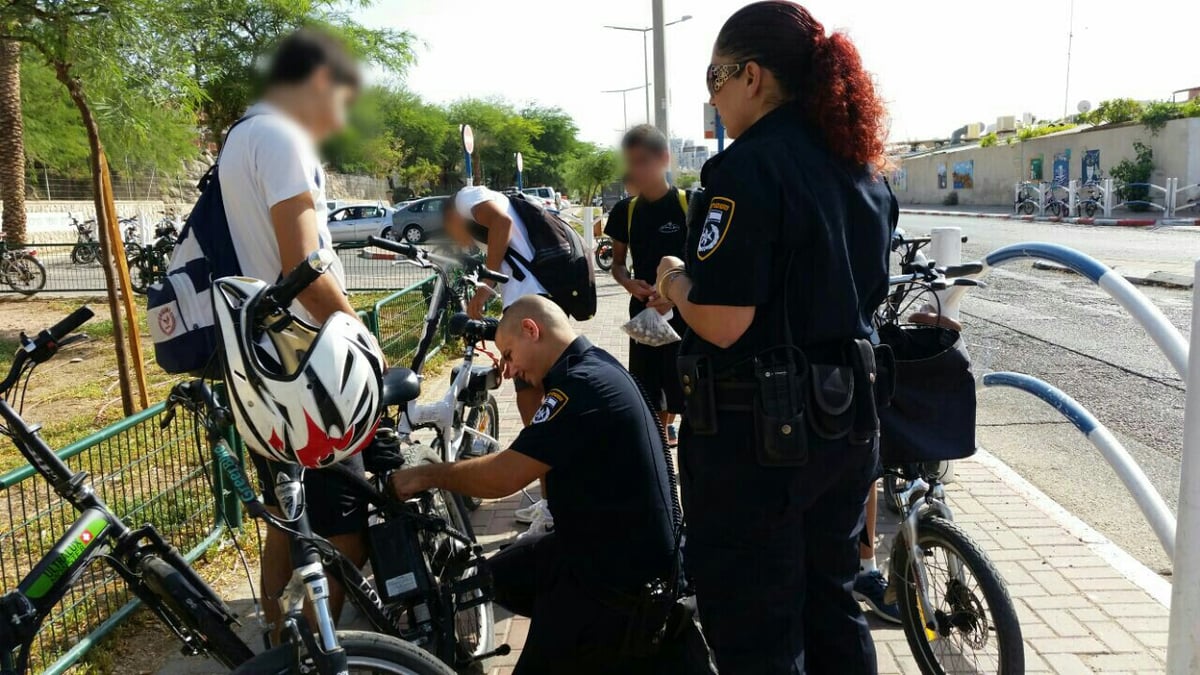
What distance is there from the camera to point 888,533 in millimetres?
4336

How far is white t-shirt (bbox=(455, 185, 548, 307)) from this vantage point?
4547 mm

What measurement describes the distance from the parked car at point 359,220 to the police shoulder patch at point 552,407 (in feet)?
84.5

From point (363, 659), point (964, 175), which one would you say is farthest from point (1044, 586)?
point (964, 175)

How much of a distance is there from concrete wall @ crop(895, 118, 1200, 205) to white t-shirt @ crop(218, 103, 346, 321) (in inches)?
1252

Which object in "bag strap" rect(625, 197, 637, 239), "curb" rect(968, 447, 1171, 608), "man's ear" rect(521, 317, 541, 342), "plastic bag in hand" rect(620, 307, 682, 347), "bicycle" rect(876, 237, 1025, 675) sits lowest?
"curb" rect(968, 447, 1171, 608)

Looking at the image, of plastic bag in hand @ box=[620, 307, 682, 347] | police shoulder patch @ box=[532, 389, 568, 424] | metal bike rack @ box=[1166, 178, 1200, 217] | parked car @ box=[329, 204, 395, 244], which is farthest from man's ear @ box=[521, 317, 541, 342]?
metal bike rack @ box=[1166, 178, 1200, 217]

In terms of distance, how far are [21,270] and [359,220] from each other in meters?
12.6

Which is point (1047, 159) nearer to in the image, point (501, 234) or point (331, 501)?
point (501, 234)

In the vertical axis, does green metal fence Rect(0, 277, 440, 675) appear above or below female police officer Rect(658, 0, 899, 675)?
below

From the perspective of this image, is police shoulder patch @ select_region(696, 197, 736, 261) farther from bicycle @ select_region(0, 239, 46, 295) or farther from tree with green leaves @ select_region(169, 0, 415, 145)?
bicycle @ select_region(0, 239, 46, 295)

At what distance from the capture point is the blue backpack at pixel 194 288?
2400 millimetres

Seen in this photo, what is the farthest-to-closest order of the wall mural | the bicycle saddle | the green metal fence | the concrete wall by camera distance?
1. the wall mural
2. the concrete wall
3. the green metal fence
4. the bicycle saddle

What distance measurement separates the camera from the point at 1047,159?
36.4 meters

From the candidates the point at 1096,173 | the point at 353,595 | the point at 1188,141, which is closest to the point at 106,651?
the point at 353,595
